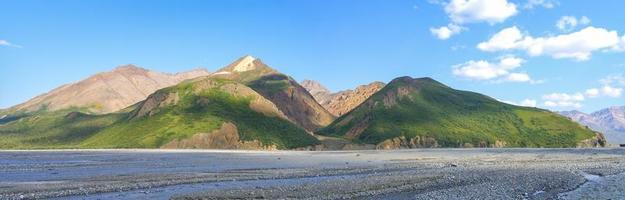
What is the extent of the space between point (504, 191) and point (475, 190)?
2.22m

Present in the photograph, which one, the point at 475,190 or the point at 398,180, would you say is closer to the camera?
the point at 475,190

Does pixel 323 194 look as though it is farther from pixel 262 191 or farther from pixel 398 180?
pixel 398 180

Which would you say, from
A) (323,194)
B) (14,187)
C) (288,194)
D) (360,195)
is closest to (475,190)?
(360,195)

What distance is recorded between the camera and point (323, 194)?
1550 inches

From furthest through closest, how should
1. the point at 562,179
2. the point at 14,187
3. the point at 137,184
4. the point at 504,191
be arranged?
the point at 562,179 < the point at 137,184 < the point at 14,187 < the point at 504,191

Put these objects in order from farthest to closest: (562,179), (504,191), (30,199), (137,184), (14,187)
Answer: (562,179), (137,184), (14,187), (504,191), (30,199)

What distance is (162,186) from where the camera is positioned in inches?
1857

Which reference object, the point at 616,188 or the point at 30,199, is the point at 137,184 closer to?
the point at 30,199

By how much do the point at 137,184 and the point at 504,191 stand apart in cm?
3182

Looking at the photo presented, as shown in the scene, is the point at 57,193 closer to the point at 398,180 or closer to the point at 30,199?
the point at 30,199

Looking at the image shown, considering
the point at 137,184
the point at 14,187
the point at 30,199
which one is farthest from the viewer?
the point at 137,184

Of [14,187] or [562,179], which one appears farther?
[562,179]

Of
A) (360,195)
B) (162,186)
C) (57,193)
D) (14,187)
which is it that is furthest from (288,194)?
(14,187)

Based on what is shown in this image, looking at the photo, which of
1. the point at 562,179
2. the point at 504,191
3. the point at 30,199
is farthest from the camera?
the point at 562,179
